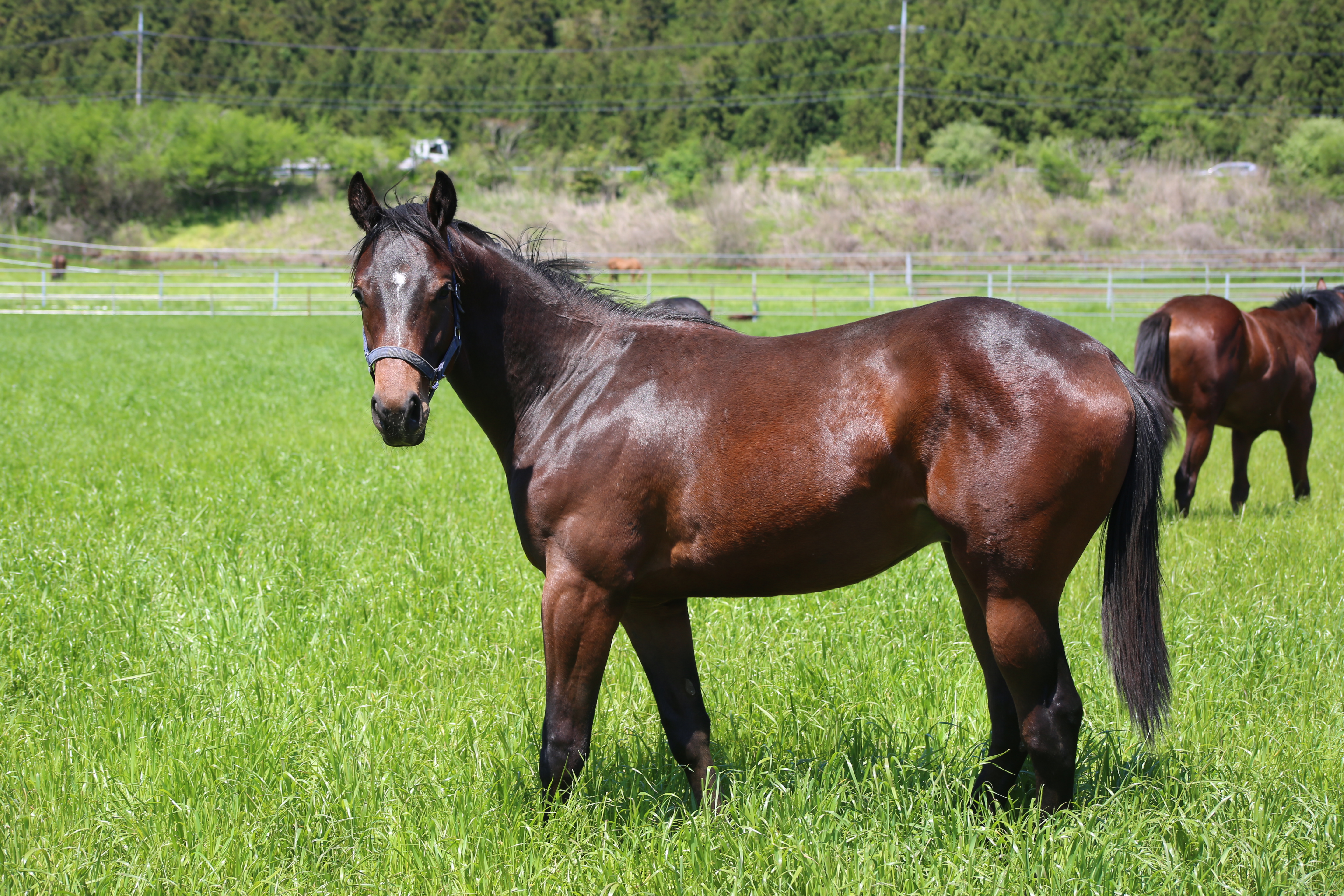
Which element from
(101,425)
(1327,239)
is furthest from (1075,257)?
(101,425)

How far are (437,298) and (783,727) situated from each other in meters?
2.08

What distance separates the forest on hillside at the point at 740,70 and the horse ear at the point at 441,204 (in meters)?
56.4

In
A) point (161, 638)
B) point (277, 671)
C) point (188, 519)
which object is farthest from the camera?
point (188, 519)

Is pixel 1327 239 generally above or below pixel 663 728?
above

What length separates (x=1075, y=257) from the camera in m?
36.5

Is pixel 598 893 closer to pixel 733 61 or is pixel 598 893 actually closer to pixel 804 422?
pixel 804 422

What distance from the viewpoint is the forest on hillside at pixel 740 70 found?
199ft

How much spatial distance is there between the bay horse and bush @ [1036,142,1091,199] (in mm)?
44507

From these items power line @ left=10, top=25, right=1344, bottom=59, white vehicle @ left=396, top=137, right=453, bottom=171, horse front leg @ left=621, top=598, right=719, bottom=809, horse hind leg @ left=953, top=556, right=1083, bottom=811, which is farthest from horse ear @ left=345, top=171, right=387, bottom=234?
power line @ left=10, top=25, right=1344, bottom=59

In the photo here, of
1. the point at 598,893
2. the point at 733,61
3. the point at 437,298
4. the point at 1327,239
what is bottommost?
the point at 598,893

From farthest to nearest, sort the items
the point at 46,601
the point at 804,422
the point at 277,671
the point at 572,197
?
the point at 572,197 → the point at 46,601 → the point at 277,671 → the point at 804,422

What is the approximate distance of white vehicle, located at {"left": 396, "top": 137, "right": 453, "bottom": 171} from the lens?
5194cm

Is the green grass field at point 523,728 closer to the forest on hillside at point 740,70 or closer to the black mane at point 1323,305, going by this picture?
the black mane at point 1323,305

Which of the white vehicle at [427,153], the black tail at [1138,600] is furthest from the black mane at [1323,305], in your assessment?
the white vehicle at [427,153]
